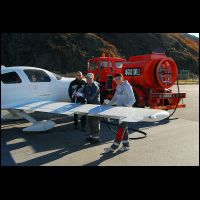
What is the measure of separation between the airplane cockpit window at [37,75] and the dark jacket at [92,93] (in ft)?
6.61

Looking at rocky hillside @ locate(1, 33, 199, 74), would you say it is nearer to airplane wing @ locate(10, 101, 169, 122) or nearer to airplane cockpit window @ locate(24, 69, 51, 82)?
airplane cockpit window @ locate(24, 69, 51, 82)

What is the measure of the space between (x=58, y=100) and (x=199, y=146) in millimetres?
4564

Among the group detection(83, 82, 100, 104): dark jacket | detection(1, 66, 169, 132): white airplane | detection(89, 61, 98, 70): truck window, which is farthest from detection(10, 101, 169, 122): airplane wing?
detection(89, 61, 98, 70): truck window

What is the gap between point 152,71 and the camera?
10.6 meters

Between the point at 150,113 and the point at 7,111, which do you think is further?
the point at 7,111

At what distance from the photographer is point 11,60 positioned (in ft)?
156

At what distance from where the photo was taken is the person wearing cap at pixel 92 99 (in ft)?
22.7

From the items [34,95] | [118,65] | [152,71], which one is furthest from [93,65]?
[34,95]

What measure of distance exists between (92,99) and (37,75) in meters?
2.28

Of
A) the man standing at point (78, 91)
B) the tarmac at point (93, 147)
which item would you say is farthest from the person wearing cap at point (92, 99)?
the man standing at point (78, 91)

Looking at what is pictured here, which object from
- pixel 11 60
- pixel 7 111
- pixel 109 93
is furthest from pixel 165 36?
pixel 7 111

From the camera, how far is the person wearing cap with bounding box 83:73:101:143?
693cm

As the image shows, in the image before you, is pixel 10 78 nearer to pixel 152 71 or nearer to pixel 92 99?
pixel 92 99
